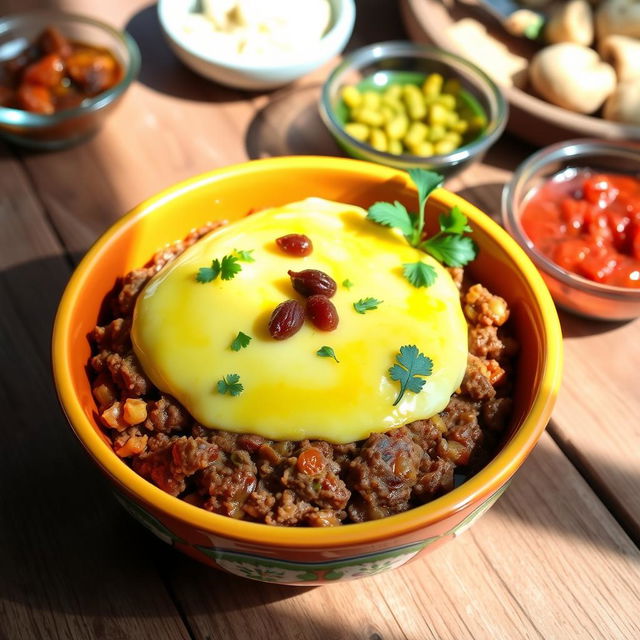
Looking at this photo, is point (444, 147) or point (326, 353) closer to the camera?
point (326, 353)

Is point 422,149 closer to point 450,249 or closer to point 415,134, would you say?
point 415,134

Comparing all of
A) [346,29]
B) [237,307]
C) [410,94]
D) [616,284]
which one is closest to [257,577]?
[237,307]

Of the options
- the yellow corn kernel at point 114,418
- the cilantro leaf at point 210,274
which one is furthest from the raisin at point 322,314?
the yellow corn kernel at point 114,418

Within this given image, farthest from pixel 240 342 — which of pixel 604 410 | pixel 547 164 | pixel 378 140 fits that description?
pixel 547 164

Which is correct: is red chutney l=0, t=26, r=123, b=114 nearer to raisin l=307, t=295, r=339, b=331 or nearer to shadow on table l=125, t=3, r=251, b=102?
shadow on table l=125, t=3, r=251, b=102

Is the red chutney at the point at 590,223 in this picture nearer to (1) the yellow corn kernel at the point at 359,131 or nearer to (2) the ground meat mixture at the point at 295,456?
(1) the yellow corn kernel at the point at 359,131

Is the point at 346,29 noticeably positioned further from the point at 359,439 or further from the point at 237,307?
the point at 359,439
